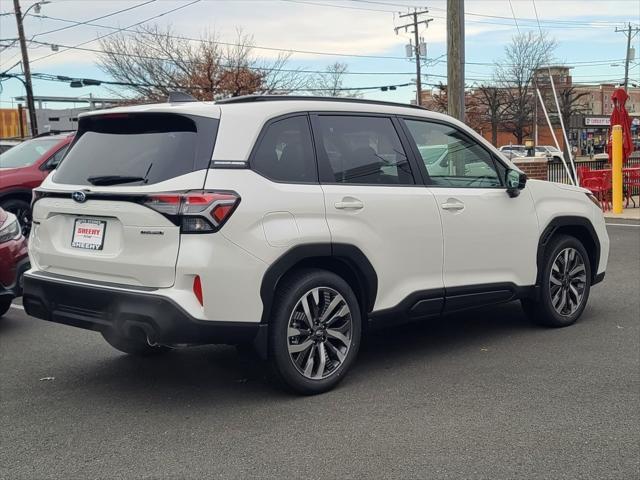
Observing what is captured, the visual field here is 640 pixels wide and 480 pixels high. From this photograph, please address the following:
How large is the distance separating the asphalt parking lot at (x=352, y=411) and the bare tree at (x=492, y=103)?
200ft

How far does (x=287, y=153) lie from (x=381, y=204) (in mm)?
745

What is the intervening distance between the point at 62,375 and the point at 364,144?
269cm

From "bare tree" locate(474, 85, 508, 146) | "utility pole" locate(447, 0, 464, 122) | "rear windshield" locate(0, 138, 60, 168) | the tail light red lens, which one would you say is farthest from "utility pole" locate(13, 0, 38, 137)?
"bare tree" locate(474, 85, 508, 146)

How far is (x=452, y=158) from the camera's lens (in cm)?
588

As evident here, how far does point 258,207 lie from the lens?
4.37 m

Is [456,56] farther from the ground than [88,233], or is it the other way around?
[456,56]

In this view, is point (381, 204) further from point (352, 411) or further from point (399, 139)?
point (352, 411)

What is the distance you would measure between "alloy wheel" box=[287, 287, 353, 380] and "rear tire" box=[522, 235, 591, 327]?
7.20 feet

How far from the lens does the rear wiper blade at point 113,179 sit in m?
4.43

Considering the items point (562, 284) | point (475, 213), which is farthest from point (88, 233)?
point (562, 284)

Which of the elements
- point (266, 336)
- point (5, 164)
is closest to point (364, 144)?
point (266, 336)

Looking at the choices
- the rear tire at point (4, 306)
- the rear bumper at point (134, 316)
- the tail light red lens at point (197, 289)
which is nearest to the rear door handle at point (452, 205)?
the rear bumper at point (134, 316)

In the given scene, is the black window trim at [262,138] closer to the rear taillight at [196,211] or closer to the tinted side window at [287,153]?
the tinted side window at [287,153]

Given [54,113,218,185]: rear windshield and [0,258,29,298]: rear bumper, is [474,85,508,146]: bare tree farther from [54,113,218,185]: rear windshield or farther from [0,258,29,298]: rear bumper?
[54,113,218,185]: rear windshield
